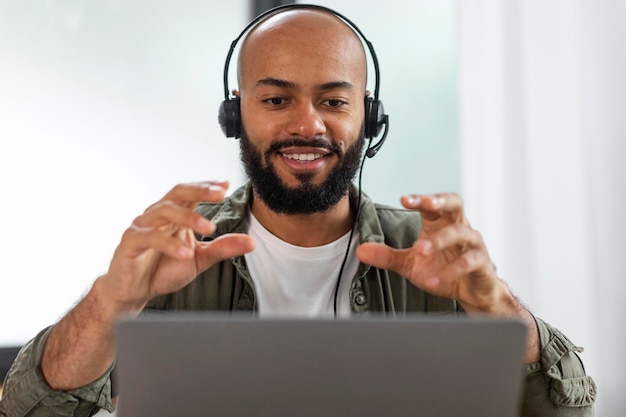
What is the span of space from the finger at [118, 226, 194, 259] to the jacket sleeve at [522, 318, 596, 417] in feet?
2.32

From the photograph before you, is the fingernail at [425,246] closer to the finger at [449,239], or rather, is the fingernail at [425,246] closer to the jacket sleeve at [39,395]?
the finger at [449,239]

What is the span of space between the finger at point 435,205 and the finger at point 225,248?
0.87 ft

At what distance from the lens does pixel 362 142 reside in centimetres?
158

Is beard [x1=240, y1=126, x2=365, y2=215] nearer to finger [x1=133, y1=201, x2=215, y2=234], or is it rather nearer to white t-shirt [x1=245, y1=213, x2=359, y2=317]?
white t-shirt [x1=245, y1=213, x2=359, y2=317]

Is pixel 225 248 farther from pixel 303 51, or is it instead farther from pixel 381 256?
pixel 303 51

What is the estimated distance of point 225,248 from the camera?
1109 mm

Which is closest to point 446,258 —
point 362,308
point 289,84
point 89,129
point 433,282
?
point 433,282

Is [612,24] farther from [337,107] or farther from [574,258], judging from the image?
[337,107]

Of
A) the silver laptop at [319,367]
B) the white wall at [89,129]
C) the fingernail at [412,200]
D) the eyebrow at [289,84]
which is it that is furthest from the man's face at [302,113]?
the silver laptop at [319,367]

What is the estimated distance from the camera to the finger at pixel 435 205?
100 cm

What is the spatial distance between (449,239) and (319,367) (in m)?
0.40

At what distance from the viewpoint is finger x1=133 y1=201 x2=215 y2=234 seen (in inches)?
39.6

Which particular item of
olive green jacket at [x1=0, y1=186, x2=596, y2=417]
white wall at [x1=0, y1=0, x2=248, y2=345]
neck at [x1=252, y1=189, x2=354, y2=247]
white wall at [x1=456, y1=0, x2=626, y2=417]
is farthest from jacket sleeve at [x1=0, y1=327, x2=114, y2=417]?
white wall at [x1=456, y1=0, x2=626, y2=417]

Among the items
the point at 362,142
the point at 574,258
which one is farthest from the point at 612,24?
the point at 362,142
